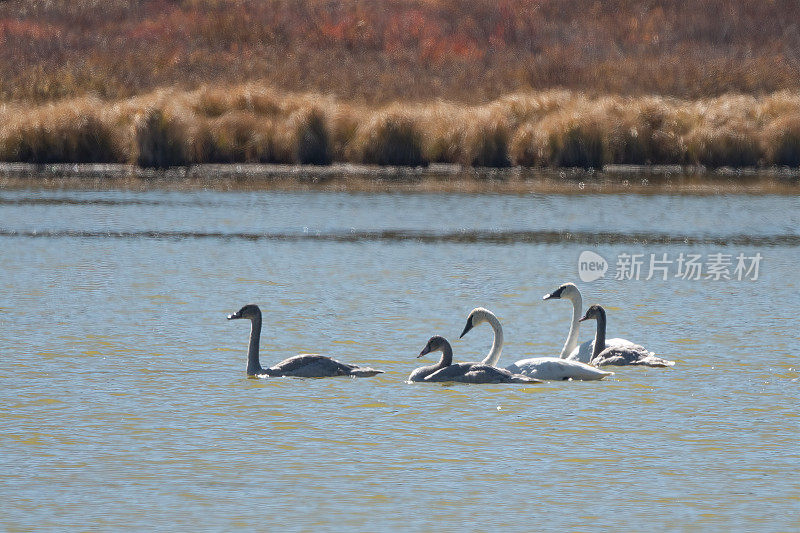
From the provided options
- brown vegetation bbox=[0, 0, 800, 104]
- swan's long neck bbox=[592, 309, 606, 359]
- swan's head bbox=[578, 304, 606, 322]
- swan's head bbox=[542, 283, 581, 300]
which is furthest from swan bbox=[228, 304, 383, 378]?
brown vegetation bbox=[0, 0, 800, 104]

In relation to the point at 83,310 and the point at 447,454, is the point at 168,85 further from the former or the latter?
the point at 447,454

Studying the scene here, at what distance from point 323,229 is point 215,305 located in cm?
800

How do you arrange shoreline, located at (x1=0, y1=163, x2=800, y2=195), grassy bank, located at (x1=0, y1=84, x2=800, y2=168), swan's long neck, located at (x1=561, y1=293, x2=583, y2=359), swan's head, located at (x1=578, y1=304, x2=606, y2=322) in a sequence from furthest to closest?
grassy bank, located at (x1=0, y1=84, x2=800, y2=168)
shoreline, located at (x1=0, y1=163, x2=800, y2=195)
swan's head, located at (x1=578, y1=304, x2=606, y2=322)
swan's long neck, located at (x1=561, y1=293, x2=583, y2=359)

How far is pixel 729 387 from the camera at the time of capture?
11.7 metres

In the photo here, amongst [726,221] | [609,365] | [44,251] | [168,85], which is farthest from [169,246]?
[168,85]

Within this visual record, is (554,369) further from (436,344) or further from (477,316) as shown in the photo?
(477,316)

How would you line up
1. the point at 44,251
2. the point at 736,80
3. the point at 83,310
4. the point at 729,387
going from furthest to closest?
the point at 736,80 → the point at 44,251 → the point at 83,310 → the point at 729,387

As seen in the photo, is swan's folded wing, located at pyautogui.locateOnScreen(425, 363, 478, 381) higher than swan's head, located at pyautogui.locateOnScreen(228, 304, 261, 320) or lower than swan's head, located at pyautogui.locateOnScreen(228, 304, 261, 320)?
lower

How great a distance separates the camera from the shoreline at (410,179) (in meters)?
29.3

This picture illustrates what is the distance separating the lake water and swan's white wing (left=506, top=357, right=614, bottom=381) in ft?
0.27

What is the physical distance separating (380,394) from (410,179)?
65.2 feet

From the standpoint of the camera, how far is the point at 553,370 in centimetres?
1188

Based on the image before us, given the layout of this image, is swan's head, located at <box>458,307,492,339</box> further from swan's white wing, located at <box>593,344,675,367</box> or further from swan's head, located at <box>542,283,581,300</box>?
swan's head, located at <box>542,283,581,300</box>

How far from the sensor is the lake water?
848cm
